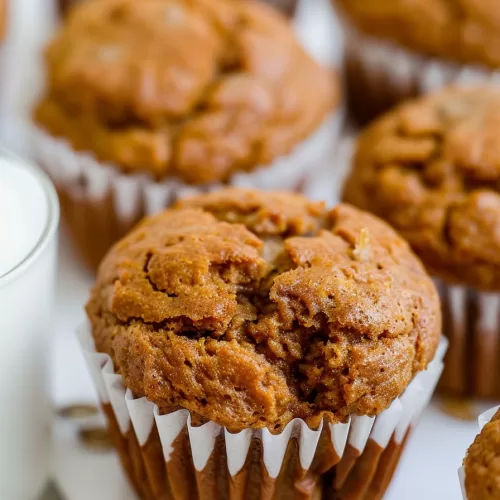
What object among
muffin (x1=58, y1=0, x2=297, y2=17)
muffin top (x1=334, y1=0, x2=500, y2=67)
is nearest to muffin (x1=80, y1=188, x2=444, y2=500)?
muffin top (x1=334, y1=0, x2=500, y2=67)

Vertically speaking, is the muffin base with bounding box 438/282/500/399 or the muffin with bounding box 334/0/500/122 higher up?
the muffin with bounding box 334/0/500/122

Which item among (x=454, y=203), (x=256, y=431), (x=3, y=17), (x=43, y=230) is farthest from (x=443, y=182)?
(x=3, y=17)

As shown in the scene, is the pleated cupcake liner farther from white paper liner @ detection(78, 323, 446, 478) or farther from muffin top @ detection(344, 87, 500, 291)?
muffin top @ detection(344, 87, 500, 291)

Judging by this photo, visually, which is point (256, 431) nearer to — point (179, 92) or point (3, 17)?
point (179, 92)

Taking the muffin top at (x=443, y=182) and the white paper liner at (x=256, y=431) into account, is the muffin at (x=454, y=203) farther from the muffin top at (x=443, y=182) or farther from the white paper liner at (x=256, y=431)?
the white paper liner at (x=256, y=431)

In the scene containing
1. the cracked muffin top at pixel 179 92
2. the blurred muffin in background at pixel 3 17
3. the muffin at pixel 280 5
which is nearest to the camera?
the cracked muffin top at pixel 179 92

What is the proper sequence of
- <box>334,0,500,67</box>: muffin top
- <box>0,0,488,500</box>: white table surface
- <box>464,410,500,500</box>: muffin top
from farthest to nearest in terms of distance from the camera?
1. <box>334,0,500,67</box>: muffin top
2. <box>0,0,488,500</box>: white table surface
3. <box>464,410,500,500</box>: muffin top

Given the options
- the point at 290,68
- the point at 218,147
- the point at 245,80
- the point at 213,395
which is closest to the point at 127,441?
the point at 213,395

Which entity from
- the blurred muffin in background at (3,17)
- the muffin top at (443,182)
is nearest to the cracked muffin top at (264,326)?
the muffin top at (443,182)
